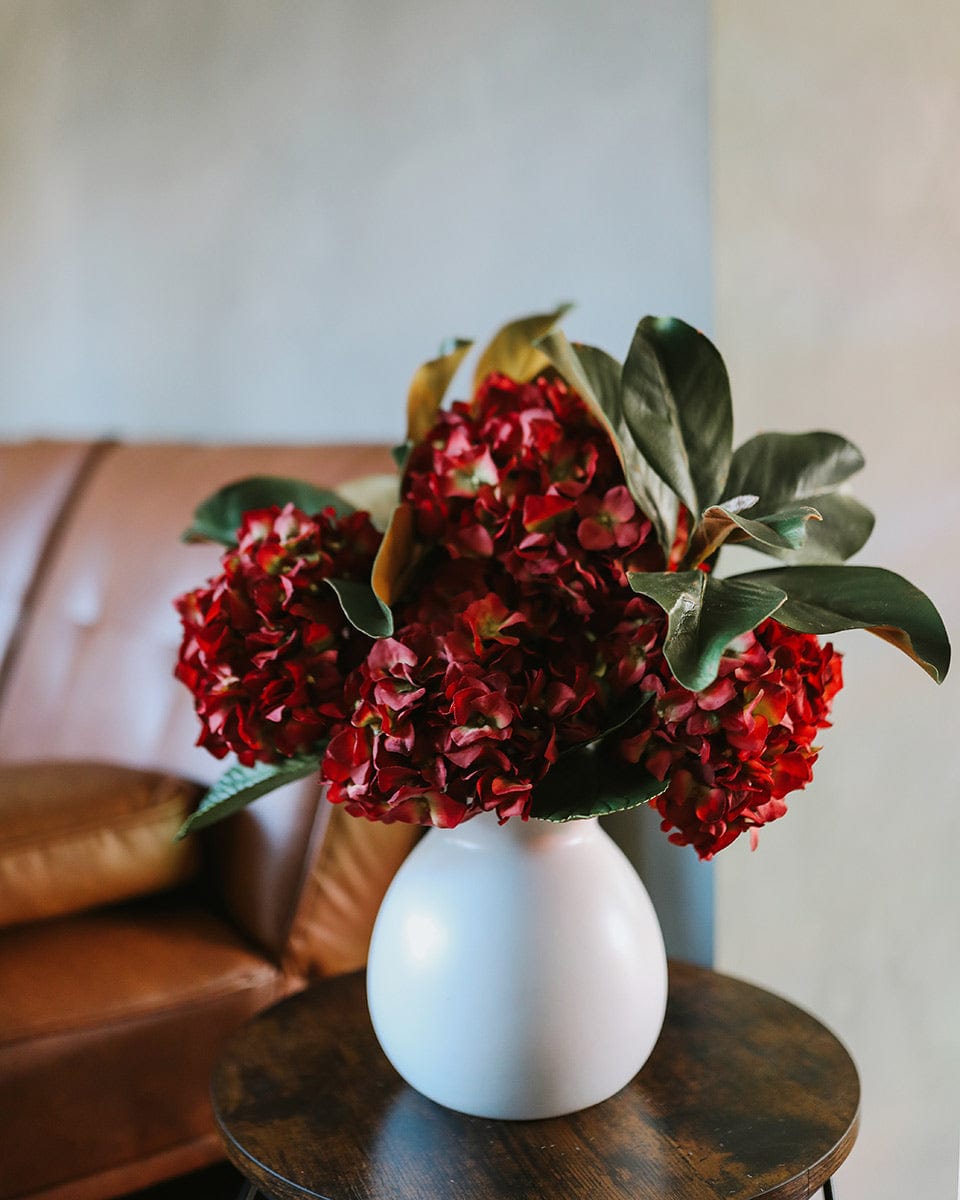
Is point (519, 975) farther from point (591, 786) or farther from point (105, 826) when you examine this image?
point (105, 826)

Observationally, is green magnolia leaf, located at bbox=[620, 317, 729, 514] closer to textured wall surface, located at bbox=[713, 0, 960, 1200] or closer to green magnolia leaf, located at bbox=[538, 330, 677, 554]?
green magnolia leaf, located at bbox=[538, 330, 677, 554]

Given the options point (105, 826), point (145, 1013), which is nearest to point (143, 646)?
point (105, 826)

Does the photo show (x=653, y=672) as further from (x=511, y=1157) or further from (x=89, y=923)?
(x=89, y=923)

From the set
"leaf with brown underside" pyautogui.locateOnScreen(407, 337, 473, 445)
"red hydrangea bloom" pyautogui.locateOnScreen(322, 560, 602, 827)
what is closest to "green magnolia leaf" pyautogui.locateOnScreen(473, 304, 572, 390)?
"leaf with brown underside" pyautogui.locateOnScreen(407, 337, 473, 445)

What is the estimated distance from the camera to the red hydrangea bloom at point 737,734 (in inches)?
25.5

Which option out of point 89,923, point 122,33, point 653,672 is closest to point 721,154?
point 653,672

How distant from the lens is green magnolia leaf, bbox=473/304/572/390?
34.4 inches

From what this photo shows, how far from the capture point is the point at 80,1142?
41.8 inches

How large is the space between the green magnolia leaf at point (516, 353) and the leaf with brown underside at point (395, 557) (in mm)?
177

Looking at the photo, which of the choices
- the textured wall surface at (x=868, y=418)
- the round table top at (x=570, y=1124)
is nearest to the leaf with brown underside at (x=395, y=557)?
the round table top at (x=570, y=1124)

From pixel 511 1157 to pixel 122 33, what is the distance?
1964 mm

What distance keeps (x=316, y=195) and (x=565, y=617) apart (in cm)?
107

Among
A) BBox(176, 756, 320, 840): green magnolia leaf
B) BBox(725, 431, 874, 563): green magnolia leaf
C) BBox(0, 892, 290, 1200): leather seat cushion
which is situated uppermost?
BBox(725, 431, 874, 563): green magnolia leaf

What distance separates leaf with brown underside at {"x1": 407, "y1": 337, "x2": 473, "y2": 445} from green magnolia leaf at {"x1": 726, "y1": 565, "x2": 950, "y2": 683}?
0.87ft
